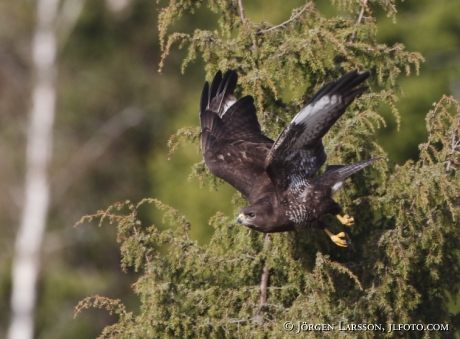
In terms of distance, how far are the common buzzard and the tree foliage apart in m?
0.17

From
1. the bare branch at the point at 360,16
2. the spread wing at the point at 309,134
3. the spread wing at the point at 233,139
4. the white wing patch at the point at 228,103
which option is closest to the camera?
the spread wing at the point at 309,134

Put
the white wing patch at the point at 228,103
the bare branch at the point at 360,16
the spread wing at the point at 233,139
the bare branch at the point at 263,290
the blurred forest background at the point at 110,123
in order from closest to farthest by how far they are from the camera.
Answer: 1. the bare branch at the point at 263,290
2. the bare branch at the point at 360,16
3. the spread wing at the point at 233,139
4. the white wing patch at the point at 228,103
5. the blurred forest background at the point at 110,123

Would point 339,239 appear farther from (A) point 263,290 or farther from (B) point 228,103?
(B) point 228,103

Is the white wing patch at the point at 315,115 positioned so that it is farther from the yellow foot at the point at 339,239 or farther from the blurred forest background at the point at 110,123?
the blurred forest background at the point at 110,123

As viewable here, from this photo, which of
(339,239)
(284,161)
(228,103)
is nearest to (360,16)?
(284,161)

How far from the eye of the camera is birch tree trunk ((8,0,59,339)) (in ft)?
62.8

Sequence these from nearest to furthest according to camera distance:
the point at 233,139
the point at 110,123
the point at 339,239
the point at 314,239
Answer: the point at 339,239, the point at 314,239, the point at 233,139, the point at 110,123

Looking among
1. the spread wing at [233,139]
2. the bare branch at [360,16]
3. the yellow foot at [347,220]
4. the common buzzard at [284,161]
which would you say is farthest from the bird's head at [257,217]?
the bare branch at [360,16]

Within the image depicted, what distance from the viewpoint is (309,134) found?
642 cm

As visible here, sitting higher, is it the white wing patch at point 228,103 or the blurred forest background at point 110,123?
the blurred forest background at point 110,123

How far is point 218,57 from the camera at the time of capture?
6793 millimetres

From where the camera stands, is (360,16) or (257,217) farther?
(360,16)

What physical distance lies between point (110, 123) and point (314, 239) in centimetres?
1732

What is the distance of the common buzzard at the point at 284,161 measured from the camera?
6.22m
